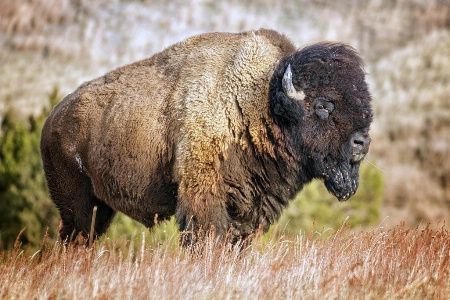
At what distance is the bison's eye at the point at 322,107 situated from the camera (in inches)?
271

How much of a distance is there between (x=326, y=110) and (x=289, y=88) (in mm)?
363

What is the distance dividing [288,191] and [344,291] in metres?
1.95

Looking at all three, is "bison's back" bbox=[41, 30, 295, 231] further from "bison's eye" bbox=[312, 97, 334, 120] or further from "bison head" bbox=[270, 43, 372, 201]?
"bison's eye" bbox=[312, 97, 334, 120]

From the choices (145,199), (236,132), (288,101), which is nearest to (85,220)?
(145,199)

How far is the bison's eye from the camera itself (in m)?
6.88

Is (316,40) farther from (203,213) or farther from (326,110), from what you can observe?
(203,213)

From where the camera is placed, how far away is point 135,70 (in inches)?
316

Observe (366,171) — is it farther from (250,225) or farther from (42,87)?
(42,87)

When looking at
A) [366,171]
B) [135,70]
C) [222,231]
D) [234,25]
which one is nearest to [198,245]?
[222,231]

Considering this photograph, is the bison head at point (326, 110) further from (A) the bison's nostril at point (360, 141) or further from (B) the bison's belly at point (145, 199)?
(B) the bison's belly at point (145, 199)

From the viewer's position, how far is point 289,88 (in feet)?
22.8

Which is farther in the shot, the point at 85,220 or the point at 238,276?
the point at 85,220

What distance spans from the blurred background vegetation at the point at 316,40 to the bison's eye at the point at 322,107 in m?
24.0

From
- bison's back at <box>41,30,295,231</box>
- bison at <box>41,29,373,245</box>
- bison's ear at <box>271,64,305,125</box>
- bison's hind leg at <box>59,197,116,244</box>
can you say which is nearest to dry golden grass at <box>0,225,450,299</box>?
bison at <box>41,29,373,245</box>
